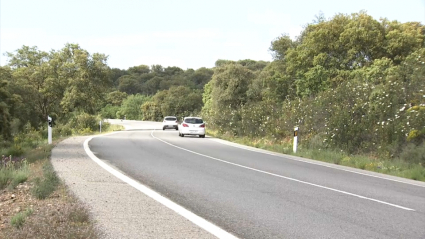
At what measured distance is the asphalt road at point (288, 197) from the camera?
5910 millimetres

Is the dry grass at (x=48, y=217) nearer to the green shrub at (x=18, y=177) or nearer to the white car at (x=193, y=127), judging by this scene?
the green shrub at (x=18, y=177)

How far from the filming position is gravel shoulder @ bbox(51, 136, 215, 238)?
5.27 m

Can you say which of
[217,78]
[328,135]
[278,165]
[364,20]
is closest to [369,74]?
[364,20]

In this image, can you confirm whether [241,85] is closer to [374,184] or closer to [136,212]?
[374,184]

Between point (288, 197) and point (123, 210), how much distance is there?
3.40 m

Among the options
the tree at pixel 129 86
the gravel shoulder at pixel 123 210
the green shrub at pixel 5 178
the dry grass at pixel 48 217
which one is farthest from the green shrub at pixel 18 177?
the tree at pixel 129 86

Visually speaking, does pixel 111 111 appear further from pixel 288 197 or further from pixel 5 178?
pixel 288 197

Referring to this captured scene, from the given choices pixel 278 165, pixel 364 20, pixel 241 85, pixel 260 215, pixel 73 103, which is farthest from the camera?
pixel 241 85

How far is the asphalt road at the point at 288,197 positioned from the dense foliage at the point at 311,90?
15.2 feet

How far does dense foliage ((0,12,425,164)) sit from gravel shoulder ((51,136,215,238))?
10726 mm

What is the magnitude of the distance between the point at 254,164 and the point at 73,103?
33.8 meters

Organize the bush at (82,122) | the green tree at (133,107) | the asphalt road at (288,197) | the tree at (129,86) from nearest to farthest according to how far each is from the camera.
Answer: the asphalt road at (288,197), the bush at (82,122), the green tree at (133,107), the tree at (129,86)

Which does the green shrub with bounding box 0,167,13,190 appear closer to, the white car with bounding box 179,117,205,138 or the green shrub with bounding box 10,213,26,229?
the green shrub with bounding box 10,213,26,229

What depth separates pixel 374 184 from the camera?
1061cm
